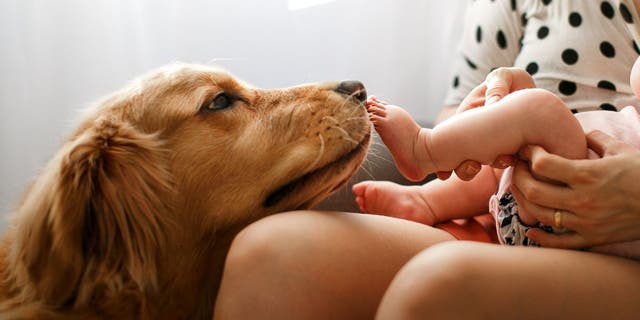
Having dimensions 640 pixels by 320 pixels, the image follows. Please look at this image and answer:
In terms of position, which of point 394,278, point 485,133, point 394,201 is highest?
point 485,133

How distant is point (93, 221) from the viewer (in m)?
Result: 0.74

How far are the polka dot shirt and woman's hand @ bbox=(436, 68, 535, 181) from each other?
0.96 ft

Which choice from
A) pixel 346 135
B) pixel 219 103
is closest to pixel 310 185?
pixel 346 135

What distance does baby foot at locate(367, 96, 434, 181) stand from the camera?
0.88 m

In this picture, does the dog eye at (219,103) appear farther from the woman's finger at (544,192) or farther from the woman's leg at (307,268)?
the woman's finger at (544,192)

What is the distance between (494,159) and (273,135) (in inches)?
13.4

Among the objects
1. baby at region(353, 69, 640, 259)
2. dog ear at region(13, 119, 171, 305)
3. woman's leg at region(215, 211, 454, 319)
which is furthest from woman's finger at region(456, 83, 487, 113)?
dog ear at region(13, 119, 171, 305)

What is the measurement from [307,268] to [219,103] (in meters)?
0.33

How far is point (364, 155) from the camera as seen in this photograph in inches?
34.5

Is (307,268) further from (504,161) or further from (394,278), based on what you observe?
(504,161)

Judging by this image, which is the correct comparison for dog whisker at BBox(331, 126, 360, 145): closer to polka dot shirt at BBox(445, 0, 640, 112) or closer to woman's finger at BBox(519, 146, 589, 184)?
woman's finger at BBox(519, 146, 589, 184)

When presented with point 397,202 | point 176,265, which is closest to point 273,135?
point 176,265

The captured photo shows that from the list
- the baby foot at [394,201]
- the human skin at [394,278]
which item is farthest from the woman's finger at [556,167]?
the baby foot at [394,201]

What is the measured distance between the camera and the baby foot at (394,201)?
3.57 feet
